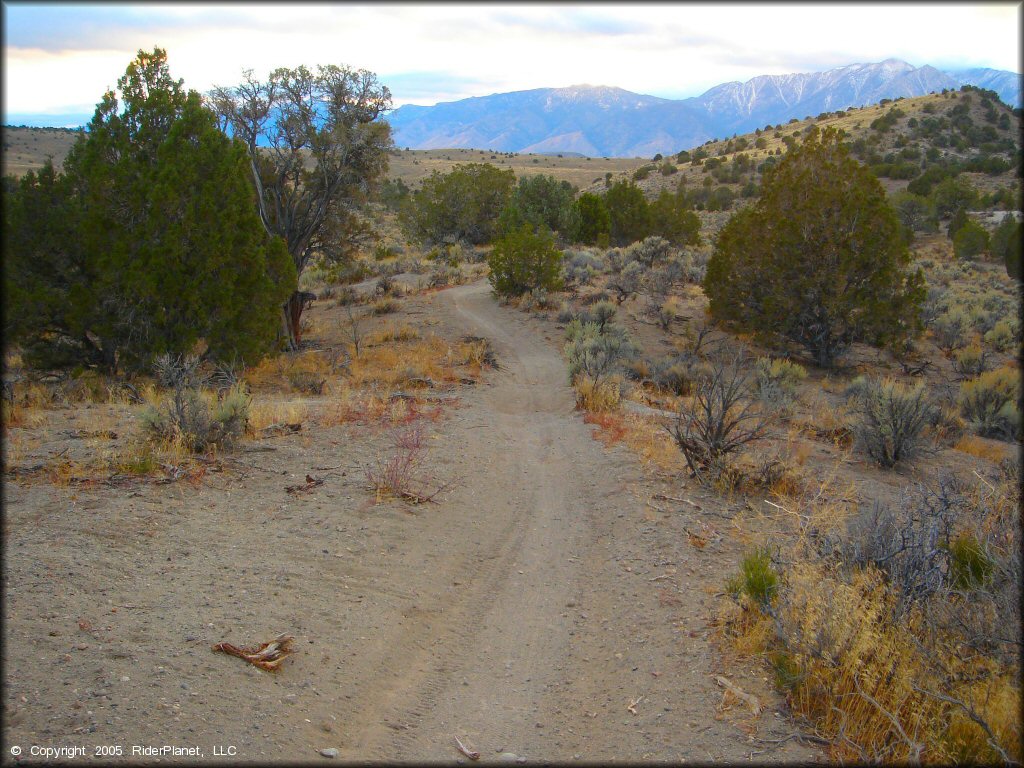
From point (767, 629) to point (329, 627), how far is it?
9.73ft

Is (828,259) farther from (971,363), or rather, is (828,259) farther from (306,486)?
(306,486)

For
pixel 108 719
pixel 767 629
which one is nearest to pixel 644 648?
pixel 767 629

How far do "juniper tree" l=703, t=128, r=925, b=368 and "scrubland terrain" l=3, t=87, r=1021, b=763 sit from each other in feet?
20.2

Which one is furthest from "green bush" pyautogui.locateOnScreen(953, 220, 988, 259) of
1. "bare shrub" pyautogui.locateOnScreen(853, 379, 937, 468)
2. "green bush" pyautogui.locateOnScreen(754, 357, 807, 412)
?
"bare shrub" pyautogui.locateOnScreen(853, 379, 937, 468)

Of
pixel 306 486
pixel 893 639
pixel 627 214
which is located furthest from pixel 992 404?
pixel 627 214

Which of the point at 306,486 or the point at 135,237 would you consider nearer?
the point at 306,486

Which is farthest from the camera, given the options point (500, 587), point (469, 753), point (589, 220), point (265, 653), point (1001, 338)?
point (589, 220)

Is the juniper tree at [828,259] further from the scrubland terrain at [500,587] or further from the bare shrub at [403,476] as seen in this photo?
the bare shrub at [403,476]

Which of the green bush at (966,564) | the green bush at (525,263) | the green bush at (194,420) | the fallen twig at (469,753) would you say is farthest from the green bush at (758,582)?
the green bush at (525,263)

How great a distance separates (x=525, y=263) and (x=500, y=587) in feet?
63.4

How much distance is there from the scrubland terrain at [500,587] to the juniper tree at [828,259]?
20.2ft

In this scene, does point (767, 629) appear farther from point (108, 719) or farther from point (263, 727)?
point (108, 719)

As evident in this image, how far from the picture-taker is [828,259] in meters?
17.1

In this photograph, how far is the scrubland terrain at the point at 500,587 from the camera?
3562 millimetres
